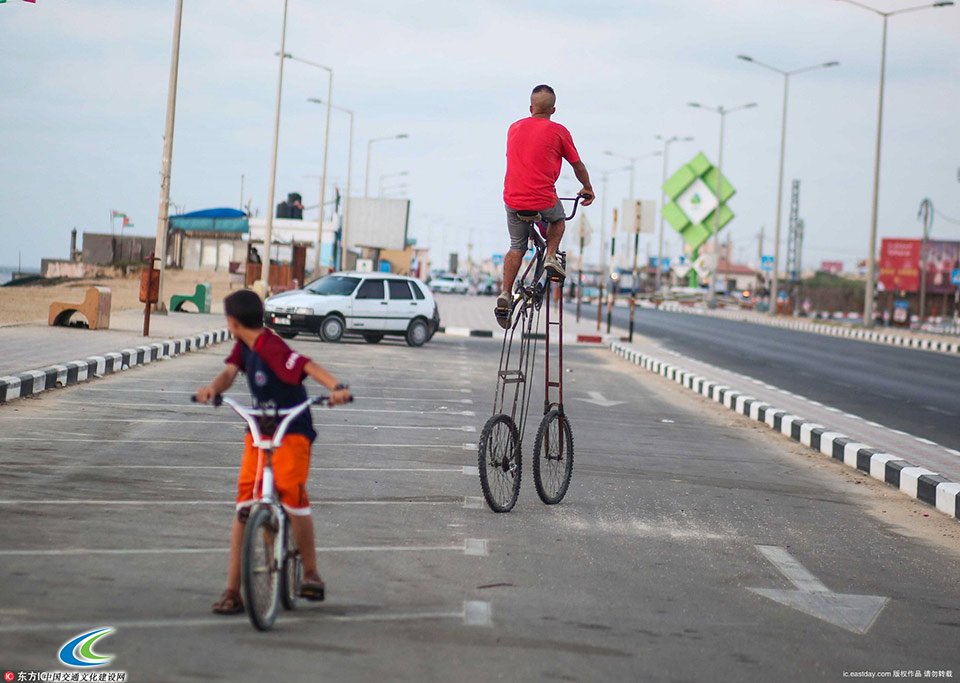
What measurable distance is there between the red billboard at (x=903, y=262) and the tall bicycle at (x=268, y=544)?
102 m

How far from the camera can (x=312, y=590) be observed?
6.13 metres

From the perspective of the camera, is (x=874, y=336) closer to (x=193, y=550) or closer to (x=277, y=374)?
(x=193, y=550)

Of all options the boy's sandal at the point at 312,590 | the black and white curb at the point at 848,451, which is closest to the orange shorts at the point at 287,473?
the boy's sandal at the point at 312,590

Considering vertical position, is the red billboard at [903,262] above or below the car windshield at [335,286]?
above

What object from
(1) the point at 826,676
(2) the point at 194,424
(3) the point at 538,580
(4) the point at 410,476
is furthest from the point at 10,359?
(1) the point at 826,676

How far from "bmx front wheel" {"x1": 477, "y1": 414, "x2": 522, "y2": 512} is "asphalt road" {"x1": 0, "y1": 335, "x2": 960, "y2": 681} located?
5.5 inches

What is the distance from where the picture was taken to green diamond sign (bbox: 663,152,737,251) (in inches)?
3108


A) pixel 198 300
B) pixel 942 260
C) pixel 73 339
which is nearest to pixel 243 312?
pixel 73 339

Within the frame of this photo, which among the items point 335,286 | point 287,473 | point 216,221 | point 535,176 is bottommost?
point 287,473

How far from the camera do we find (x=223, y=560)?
7109mm

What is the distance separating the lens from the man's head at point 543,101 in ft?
30.9

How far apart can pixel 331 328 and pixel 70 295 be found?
23.9 m

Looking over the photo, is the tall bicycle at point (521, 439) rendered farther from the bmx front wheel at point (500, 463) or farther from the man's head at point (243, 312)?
the man's head at point (243, 312)

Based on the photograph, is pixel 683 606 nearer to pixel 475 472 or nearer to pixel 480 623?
pixel 480 623
